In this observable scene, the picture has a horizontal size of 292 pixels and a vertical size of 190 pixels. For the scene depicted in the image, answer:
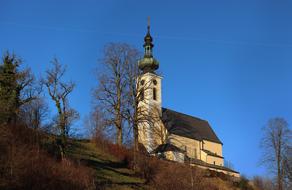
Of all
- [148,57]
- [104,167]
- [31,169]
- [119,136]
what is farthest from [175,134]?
[31,169]

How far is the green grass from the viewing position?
26.8 meters

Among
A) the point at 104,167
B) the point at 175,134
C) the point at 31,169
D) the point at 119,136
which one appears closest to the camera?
the point at 31,169

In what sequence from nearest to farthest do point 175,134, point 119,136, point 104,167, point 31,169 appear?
point 31,169, point 104,167, point 119,136, point 175,134

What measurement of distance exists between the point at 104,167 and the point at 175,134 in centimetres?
3205

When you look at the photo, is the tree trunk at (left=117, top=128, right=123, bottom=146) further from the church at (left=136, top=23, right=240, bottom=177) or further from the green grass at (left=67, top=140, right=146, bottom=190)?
the church at (left=136, top=23, right=240, bottom=177)

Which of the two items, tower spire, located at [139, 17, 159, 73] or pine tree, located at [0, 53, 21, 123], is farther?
tower spire, located at [139, 17, 159, 73]

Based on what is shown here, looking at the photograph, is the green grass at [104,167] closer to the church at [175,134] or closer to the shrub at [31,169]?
the shrub at [31,169]

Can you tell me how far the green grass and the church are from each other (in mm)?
18639

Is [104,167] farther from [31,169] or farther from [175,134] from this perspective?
[175,134]

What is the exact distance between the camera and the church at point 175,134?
5566cm

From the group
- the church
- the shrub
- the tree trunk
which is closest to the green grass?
the shrub

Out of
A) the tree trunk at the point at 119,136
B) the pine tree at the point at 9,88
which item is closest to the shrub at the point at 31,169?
the pine tree at the point at 9,88

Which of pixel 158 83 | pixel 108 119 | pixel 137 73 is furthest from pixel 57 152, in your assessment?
→ pixel 158 83

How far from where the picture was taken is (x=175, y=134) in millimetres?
61719
